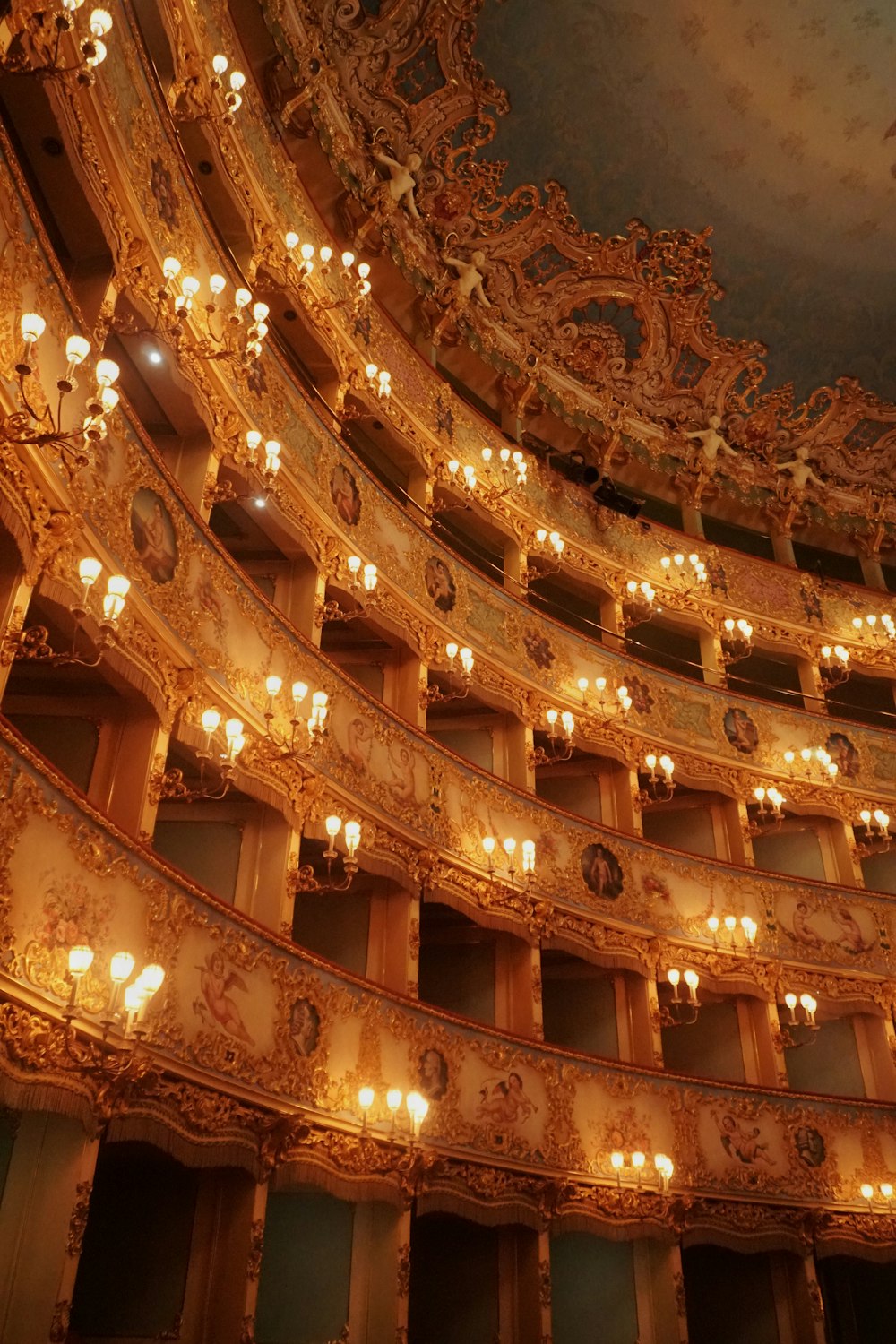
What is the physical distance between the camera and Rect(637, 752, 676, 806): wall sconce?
43.7ft

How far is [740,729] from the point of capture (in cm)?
1545

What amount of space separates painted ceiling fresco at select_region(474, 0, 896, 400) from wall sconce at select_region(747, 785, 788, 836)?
8.21 m

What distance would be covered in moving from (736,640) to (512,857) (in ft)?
22.6

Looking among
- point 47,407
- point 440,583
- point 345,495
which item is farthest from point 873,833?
point 47,407

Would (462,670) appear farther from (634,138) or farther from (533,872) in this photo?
(634,138)

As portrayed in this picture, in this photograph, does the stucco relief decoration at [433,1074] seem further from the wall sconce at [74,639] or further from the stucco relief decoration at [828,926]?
the stucco relief decoration at [828,926]

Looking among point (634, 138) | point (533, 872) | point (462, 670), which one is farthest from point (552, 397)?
point (533, 872)

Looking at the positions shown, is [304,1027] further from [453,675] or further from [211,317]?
[211,317]

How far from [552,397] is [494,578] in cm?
394

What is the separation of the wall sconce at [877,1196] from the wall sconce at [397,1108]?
5949 mm

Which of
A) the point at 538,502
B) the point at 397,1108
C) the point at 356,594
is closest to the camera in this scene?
the point at 397,1108

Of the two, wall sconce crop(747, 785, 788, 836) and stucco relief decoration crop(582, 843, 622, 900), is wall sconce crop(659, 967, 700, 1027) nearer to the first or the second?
stucco relief decoration crop(582, 843, 622, 900)

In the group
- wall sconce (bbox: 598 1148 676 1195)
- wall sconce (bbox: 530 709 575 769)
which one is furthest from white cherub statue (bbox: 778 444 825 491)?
wall sconce (bbox: 598 1148 676 1195)

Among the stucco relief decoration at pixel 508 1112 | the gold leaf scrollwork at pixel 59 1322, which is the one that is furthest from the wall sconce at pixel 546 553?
the gold leaf scrollwork at pixel 59 1322
